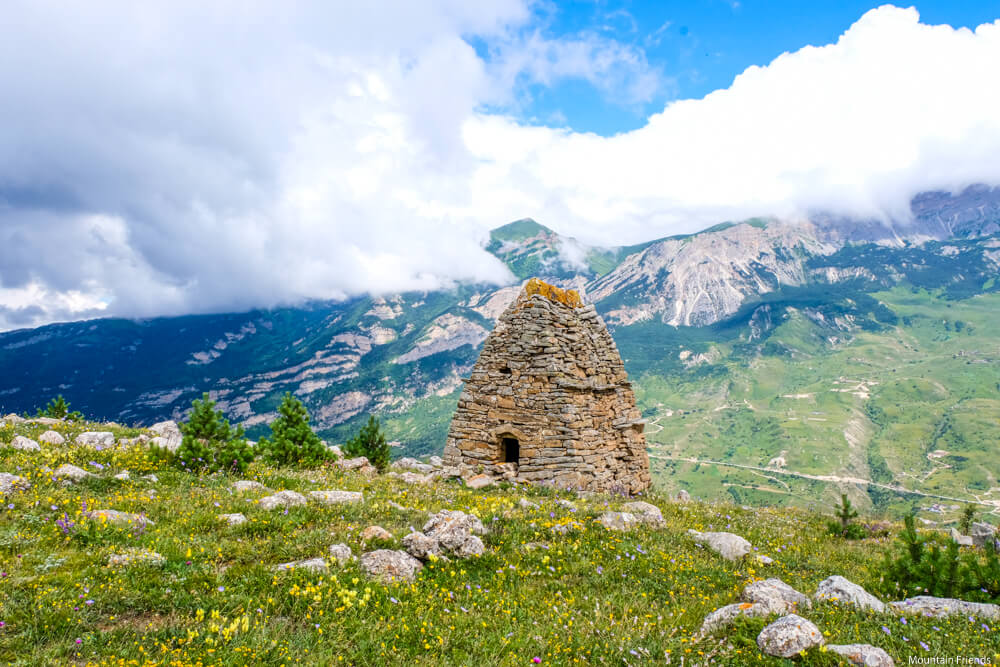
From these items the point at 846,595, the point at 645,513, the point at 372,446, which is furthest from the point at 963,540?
the point at 372,446

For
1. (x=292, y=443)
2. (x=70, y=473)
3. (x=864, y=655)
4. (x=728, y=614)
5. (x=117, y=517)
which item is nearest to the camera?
(x=864, y=655)

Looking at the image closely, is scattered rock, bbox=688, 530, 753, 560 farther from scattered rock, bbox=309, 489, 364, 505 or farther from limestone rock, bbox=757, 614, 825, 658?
scattered rock, bbox=309, 489, 364, 505

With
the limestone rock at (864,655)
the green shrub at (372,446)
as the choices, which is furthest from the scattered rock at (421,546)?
the green shrub at (372,446)

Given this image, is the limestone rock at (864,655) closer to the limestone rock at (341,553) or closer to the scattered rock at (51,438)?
the limestone rock at (341,553)

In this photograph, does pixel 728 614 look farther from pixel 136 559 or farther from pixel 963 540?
pixel 963 540

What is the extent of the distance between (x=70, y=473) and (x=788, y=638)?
42.2 feet

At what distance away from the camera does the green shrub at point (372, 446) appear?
19500mm

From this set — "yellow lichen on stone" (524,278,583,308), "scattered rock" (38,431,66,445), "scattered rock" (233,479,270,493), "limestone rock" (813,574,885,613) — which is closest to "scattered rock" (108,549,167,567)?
"scattered rock" (233,479,270,493)

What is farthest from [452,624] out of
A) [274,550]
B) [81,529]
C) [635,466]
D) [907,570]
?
[635,466]

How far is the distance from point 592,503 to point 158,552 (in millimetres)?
10616

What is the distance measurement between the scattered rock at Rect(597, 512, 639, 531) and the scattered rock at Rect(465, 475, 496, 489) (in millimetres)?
5892

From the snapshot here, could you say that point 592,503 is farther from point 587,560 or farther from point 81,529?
point 81,529

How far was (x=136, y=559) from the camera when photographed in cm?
666

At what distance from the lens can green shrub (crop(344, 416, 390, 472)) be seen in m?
19.5
